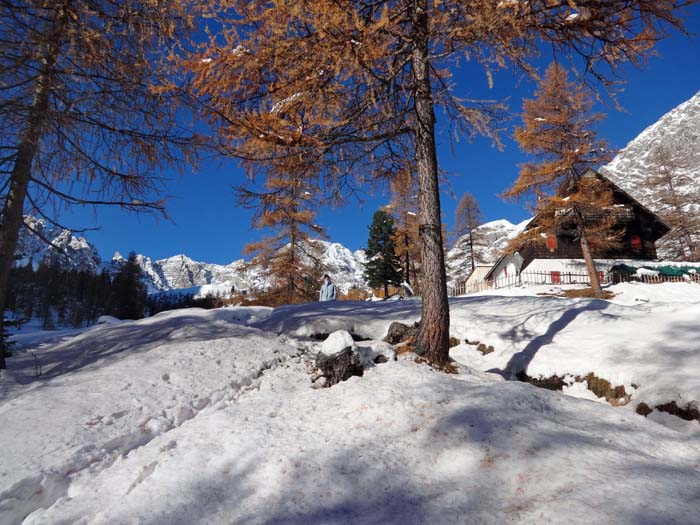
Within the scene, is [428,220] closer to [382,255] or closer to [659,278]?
[659,278]

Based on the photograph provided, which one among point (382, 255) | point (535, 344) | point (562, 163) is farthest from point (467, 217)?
point (535, 344)

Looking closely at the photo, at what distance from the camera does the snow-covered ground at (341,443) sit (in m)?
2.08

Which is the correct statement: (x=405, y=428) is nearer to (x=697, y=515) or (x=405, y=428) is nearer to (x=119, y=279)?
(x=697, y=515)

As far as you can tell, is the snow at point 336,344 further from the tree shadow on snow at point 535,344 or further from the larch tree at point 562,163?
the larch tree at point 562,163

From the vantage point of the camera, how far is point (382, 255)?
35.2m

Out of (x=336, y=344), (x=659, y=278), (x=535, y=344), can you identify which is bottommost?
(x=535, y=344)

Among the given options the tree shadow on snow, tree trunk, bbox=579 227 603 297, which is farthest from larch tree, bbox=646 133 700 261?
the tree shadow on snow

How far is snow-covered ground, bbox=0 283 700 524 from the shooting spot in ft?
6.82

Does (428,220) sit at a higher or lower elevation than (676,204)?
lower

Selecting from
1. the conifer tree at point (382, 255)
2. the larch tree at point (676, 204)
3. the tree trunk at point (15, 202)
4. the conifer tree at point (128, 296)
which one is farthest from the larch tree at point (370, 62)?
the conifer tree at point (128, 296)

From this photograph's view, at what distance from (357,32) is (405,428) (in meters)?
4.30

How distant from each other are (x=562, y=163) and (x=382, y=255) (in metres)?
19.8

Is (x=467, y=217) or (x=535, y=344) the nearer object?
(x=535, y=344)

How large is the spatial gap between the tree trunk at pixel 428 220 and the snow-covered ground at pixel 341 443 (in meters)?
0.42
